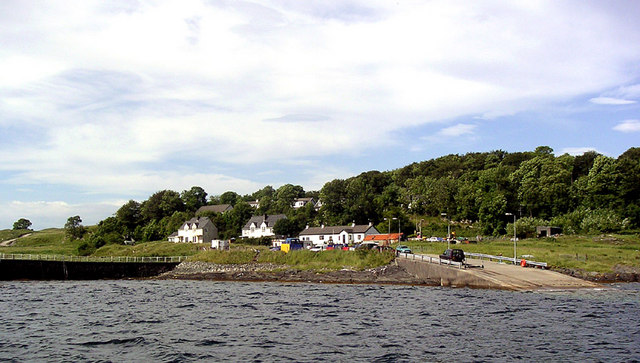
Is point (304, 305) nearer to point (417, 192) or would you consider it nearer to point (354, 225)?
point (354, 225)

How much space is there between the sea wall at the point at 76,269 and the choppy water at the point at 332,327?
100ft

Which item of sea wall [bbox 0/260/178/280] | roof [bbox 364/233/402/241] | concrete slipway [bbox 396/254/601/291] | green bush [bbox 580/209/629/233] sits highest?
green bush [bbox 580/209/629/233]

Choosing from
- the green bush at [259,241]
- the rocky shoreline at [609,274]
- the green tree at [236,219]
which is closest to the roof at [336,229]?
the green bush at [259,241]

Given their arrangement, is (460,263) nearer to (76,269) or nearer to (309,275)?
(309,275)

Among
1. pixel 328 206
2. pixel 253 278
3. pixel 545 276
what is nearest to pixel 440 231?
pixel 328 206

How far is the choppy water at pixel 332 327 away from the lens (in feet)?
82.9

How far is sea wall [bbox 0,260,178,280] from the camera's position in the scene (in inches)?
3063

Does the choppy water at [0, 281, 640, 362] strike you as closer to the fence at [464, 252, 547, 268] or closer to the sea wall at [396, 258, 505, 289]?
the sea wall at [396, 258, 505, 289]

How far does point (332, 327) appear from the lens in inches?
1276

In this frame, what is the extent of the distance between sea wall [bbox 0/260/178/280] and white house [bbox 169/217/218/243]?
2354 inches

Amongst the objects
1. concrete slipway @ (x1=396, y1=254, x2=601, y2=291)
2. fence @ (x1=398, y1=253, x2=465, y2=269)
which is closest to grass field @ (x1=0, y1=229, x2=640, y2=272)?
fence @ (x1=398, y1=253, x2=465, y2=269)

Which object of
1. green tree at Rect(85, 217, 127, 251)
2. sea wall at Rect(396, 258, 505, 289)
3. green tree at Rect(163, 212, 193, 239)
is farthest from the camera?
green tree at Rect(163, 212, 193, 239)

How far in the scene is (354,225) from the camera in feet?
461

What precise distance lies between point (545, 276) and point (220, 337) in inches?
1421
